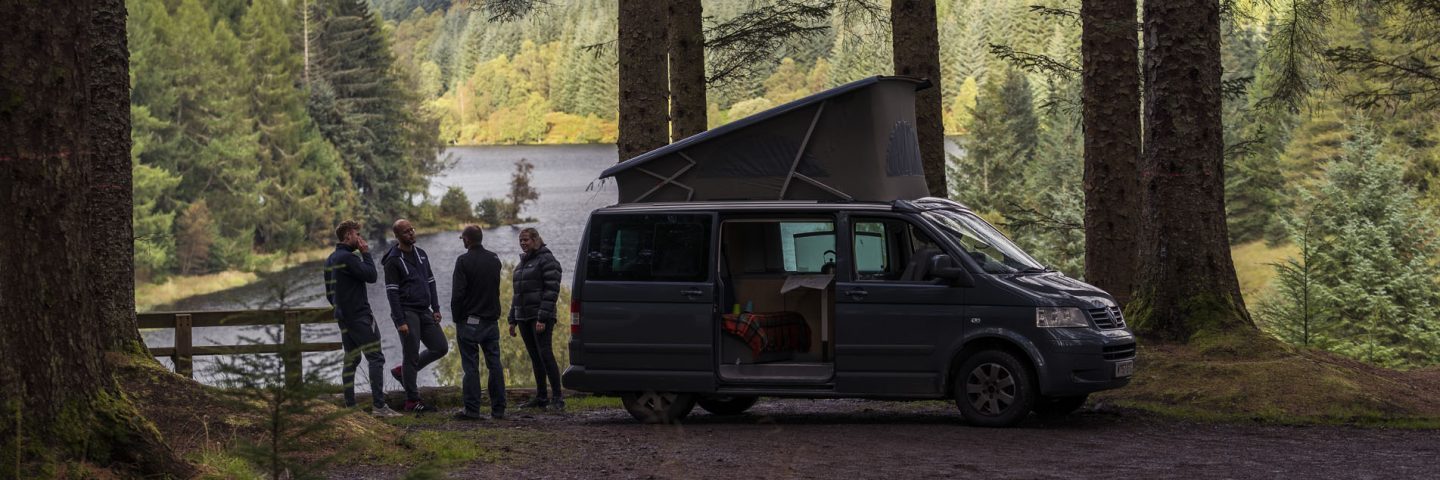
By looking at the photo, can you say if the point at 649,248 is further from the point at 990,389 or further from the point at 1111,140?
the point at 1111,140

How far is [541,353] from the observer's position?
44.7 ft

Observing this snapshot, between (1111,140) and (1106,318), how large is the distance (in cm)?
465

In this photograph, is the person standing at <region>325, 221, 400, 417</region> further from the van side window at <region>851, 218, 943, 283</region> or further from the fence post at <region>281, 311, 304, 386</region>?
the fence post at <region>281, 311, 304, 386</region>

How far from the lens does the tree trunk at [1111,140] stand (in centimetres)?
1493

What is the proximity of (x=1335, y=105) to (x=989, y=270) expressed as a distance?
53.1 metres

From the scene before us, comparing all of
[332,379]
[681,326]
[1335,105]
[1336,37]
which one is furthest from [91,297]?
[1335,105]

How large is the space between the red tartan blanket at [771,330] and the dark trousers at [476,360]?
87.2 inches

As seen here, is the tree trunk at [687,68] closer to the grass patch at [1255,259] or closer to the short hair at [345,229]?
the short hair at [345,229]

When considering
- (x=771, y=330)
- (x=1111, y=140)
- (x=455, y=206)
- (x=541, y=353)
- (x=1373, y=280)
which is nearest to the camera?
(x=771, y=330)

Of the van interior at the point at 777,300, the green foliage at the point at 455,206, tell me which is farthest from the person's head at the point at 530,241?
the green foliage at the point at 455,206

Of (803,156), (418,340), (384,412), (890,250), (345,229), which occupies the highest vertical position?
(803,156)

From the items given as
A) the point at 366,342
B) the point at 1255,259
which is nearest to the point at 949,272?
the point at 366,342

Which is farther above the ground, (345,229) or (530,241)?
(345,229)

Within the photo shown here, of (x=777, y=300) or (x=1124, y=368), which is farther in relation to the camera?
(x=777, y=300)
